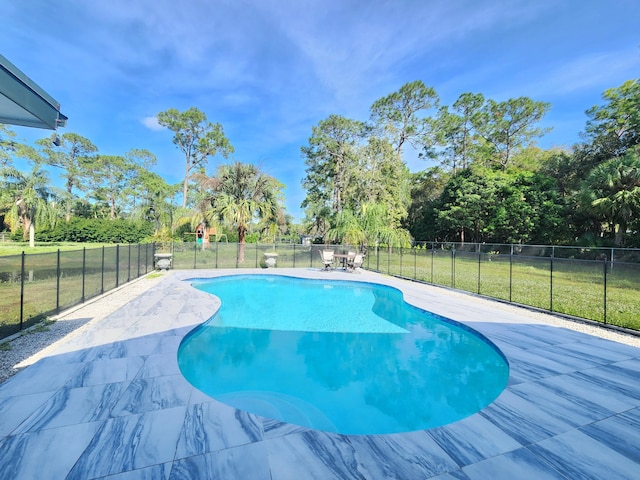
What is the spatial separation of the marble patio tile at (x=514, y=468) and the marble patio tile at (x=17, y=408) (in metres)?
3.24

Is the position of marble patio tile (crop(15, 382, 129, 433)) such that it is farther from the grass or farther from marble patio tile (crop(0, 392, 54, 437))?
the grass

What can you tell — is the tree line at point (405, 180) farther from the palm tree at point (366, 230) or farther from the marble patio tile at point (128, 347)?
the marble patio tile at point (128, 347)

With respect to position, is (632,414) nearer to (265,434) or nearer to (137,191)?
(265,434)

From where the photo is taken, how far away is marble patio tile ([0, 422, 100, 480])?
1.69 meters

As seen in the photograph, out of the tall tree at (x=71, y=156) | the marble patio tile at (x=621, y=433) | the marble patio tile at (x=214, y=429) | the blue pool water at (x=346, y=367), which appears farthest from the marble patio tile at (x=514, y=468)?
the tall tree at (x=71, y=156)

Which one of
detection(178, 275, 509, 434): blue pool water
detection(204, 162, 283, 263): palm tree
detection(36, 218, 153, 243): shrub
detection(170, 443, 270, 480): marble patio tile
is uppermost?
detection(204, 162, 283, 263): palm tree

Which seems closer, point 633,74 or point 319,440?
point 319,440

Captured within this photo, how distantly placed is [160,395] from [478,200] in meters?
22.7

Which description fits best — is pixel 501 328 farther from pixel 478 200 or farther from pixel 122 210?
pixel 122 210

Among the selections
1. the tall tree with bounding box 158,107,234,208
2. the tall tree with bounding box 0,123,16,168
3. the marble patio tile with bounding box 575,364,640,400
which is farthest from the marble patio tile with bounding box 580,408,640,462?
the tall tree with bounding box 0,123,16,168

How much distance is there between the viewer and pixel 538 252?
14.9 metres

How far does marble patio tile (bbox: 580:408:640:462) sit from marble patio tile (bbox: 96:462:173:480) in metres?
2.99

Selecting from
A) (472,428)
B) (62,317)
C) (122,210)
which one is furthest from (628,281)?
(122,210)

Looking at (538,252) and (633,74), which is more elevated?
(633,74)
